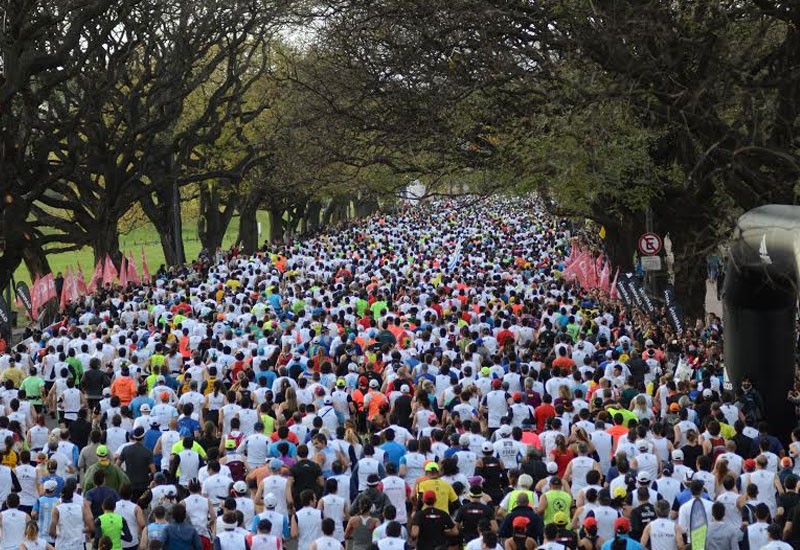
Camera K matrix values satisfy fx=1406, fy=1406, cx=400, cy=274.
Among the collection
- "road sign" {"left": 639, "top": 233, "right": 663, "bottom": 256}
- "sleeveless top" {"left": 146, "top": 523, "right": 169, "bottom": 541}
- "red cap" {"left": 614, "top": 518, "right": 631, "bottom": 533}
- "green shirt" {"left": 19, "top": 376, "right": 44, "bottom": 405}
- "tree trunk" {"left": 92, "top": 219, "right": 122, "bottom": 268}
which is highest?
"tree trunk" {"left": 92, "top": 219, "right": 122, "bottom": 268}

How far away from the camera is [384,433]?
14445 mm

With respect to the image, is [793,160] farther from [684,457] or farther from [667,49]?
[684,457]

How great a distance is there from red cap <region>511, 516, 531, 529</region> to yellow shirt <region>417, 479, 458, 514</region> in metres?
1.26

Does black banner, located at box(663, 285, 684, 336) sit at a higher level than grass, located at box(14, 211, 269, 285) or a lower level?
higher

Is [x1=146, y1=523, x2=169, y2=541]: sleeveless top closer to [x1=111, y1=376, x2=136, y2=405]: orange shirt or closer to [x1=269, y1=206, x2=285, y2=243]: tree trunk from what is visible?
[x1=111, y1=376, x2=136, y2=405]: orange shirt

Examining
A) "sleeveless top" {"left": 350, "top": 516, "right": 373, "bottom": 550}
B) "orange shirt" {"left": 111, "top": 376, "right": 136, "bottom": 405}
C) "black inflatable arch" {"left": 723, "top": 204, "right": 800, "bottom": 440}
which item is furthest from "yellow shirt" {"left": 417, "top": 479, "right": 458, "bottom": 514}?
"orange shirt" {"left": 111, "top": 376, "right": 136, "bottom": 405}

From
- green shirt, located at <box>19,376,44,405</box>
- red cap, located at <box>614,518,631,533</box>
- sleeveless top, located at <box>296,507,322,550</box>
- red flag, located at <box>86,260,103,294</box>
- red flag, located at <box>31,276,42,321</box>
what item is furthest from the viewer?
red flag, located at <box>86,260,103,294</box>

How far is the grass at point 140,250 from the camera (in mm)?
80438

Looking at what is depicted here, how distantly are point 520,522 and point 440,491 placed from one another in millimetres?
1375

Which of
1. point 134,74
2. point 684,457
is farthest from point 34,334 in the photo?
point 134,74

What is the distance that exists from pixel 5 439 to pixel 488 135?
1257 centimetres

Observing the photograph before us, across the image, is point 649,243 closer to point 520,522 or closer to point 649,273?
point 649,273

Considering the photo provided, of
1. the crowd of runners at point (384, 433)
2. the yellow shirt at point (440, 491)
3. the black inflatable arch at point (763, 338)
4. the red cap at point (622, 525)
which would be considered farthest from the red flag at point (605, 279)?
the red cap at point (622, 525)

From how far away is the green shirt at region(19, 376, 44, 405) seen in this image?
1955 centimetres
